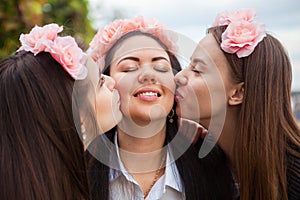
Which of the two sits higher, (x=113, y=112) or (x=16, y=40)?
(x=16, y=40)

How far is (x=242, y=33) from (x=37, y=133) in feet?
3.40

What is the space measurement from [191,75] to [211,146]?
1.26 ft

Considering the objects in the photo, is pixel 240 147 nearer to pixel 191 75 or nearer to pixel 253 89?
pixel 253 89

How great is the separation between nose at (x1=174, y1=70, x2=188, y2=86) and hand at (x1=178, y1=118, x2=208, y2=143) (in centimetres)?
23

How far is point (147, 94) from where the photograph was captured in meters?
2.40

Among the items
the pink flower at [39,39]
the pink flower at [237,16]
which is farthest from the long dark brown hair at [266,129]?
the pink flower at [39,39]

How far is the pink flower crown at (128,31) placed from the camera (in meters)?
2.60

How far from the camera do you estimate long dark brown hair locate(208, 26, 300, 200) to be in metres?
2.19

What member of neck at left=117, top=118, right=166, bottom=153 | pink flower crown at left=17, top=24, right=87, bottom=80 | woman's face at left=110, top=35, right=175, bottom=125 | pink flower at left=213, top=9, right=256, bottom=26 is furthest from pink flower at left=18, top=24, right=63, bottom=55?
pink flower at left=213, top=9, right=256, bottom=26

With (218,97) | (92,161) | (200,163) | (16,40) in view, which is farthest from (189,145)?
(16,40)

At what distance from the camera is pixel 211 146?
8.42 feet

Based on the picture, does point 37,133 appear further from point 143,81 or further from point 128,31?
point 128,31

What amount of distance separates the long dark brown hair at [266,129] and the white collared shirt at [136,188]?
0.32 m

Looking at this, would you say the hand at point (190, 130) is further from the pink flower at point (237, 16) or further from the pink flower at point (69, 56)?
the pink flower at point (69, 56)
